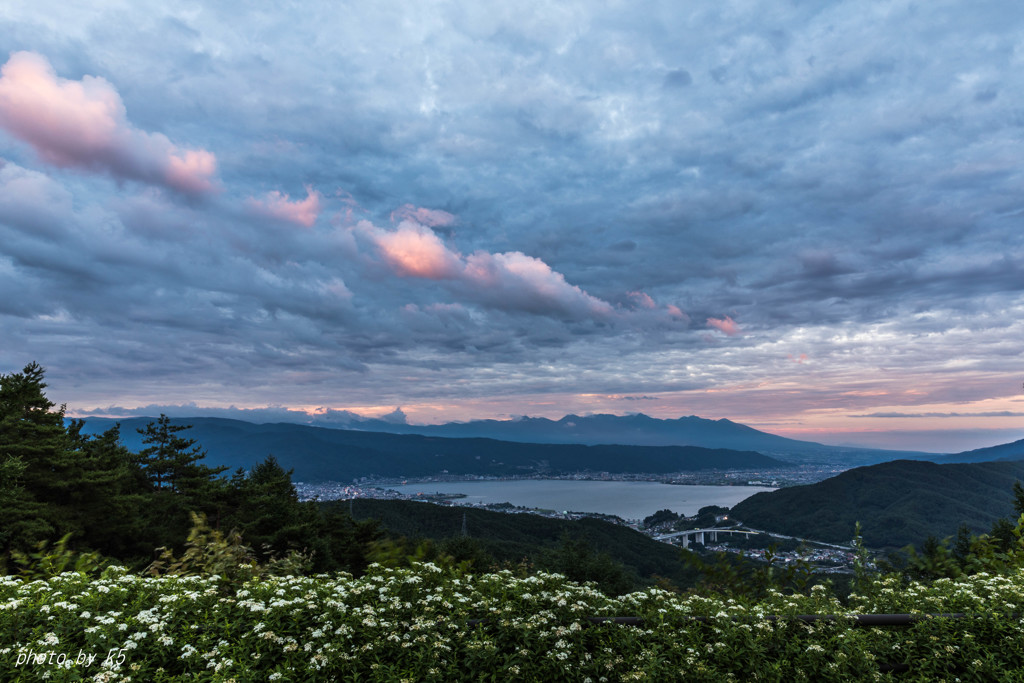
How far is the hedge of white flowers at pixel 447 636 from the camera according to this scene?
14.1 ft

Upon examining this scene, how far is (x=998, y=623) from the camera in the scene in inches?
193

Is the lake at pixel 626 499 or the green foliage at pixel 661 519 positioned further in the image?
the lake at pixel 626 499

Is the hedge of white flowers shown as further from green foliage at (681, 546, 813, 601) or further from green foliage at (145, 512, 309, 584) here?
green foliage at (681, 546, 813, 601)

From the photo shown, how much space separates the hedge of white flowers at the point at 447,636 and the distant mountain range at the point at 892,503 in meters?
90.5

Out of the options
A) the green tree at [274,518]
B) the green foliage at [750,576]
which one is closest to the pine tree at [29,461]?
the green tree at [274,518]

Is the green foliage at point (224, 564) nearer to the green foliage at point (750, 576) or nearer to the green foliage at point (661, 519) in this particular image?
the green foliage at point (750, 576)

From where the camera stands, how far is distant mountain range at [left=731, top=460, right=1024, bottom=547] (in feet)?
267

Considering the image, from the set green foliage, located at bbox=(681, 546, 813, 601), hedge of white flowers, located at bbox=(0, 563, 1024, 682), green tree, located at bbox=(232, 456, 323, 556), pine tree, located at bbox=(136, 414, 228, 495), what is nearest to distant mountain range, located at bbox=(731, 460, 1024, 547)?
green tree, located at bbox=(232, 456, 323, 556)

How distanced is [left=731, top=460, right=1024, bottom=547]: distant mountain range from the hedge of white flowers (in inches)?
3563

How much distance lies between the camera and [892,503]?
96438 millimetres

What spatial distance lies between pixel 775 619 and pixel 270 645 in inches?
210

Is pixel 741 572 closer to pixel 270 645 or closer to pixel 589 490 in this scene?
pixel 270 645

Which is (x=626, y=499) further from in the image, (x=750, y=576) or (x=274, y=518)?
(x=750, y=576)

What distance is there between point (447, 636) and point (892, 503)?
408ft
